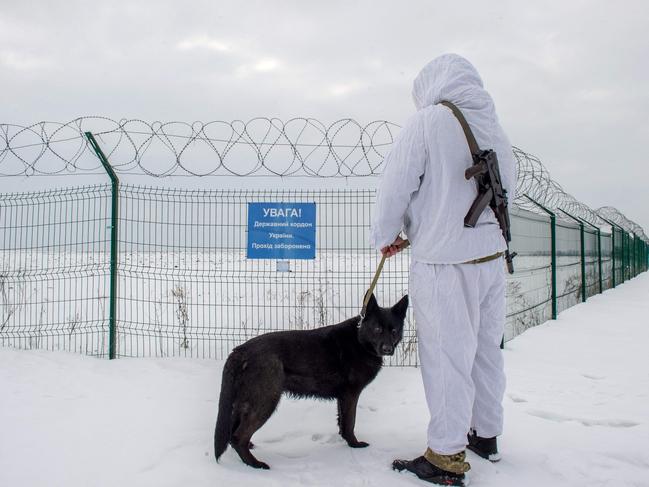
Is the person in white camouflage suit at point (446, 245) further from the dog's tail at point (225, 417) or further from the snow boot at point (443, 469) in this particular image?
the dog's tail at point (225, 417)

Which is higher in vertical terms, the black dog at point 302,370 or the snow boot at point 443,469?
the black dog at point 302,370

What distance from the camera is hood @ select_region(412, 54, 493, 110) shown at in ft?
8.27

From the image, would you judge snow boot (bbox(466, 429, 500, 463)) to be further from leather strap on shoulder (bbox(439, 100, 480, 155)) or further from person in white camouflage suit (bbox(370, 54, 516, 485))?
leather strap on shoulder (bbox(439, 100, 480, 155))

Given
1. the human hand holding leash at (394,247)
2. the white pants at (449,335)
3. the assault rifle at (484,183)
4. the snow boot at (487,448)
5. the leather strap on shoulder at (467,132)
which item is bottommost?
the snow boot at (487,448)

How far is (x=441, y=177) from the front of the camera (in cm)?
244

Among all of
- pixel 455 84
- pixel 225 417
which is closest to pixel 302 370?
pixel 225 417

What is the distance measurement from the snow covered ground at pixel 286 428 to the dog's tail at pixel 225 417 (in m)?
0.12

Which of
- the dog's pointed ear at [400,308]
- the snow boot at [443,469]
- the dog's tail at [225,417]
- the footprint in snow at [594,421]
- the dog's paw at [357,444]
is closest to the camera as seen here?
the snow boot at [443,469]

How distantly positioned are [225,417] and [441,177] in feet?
5.73

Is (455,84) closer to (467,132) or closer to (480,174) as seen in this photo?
(467,132)

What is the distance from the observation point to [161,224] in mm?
5410

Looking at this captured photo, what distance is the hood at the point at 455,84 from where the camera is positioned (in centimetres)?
252

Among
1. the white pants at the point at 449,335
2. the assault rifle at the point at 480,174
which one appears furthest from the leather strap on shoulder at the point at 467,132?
the white pants at the point at 449,335

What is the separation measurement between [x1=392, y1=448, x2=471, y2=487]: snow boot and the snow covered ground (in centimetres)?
9
